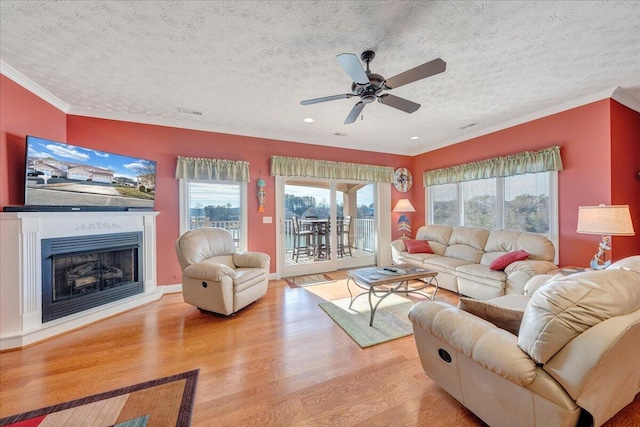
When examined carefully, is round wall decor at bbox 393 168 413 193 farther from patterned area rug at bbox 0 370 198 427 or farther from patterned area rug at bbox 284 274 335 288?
patterned area rug at bbox 0 370 198 427

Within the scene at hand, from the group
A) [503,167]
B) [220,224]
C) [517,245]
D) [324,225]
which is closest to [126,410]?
[220,224]

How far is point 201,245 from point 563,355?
11.5 feet

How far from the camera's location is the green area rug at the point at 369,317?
8.16 ft

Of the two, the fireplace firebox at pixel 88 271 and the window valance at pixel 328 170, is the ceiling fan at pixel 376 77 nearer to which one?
the window valance at pixel 328 170

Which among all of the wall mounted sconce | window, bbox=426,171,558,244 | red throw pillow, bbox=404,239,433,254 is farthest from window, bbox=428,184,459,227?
the wall mounted sconce

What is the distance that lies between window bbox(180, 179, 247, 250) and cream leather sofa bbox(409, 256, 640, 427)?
12.5 feet

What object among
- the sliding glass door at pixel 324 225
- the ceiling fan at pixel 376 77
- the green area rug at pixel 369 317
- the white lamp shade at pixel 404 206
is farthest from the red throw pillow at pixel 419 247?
the ceiling fan at pixel 376 77

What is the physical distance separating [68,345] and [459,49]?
457cm

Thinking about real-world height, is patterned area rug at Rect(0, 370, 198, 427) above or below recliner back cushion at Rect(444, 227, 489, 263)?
below

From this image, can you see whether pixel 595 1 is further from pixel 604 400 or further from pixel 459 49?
pixel 604 400

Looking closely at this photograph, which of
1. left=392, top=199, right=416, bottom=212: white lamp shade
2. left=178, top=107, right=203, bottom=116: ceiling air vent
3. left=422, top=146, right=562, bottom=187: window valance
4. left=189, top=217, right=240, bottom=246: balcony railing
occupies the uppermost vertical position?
left=178, top=107, right=203, bottom=116: ceiling air vent

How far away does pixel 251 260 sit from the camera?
142 inches

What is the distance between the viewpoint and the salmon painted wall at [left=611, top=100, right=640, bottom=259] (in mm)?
3012

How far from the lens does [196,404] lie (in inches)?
65.1
